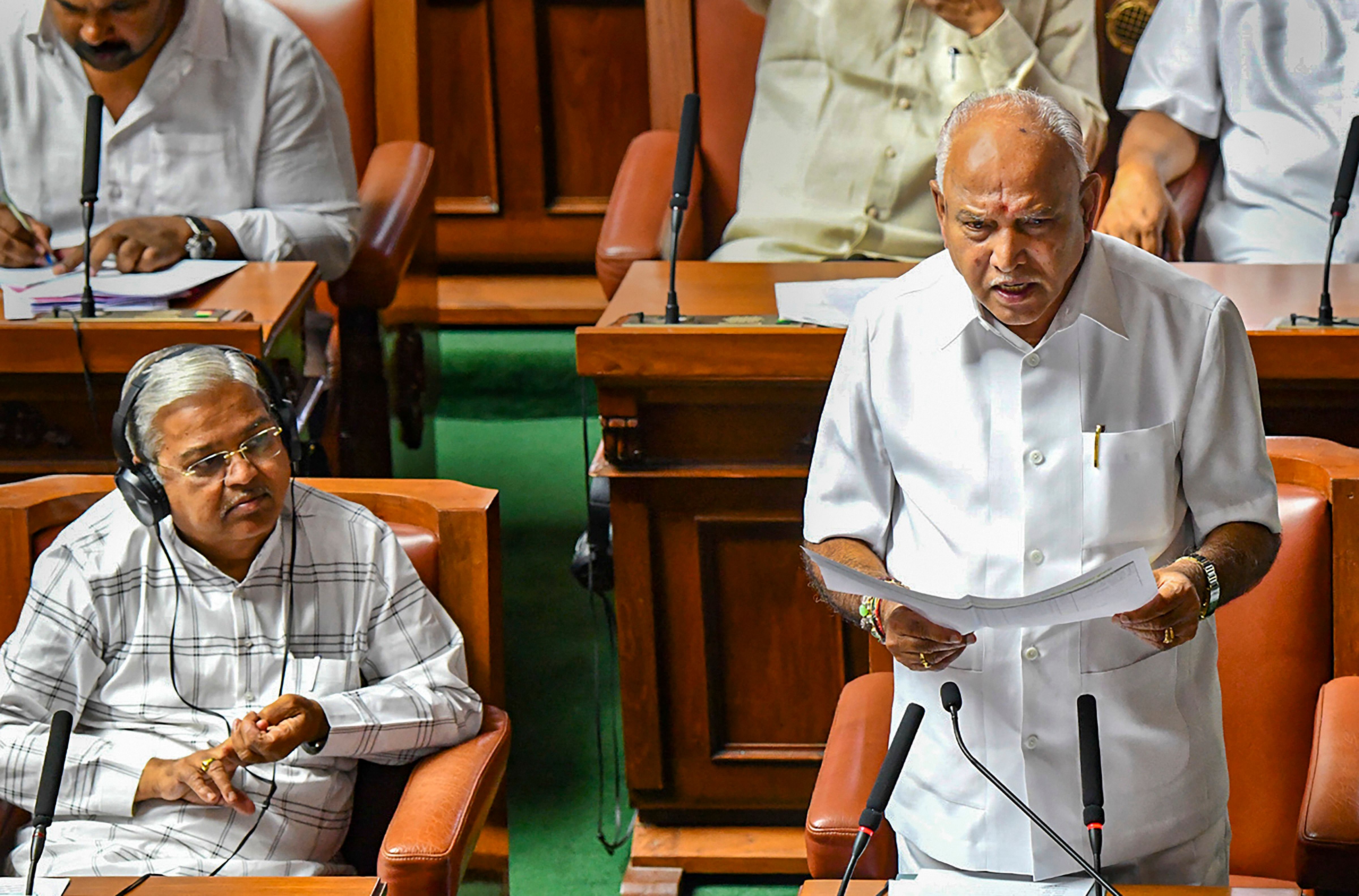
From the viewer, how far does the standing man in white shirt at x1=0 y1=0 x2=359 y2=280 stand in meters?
3.04

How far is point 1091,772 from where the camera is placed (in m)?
1.16

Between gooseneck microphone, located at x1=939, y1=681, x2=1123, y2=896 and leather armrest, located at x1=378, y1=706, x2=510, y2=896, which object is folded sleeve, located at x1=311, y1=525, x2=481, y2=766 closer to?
leather armrest, located at x1=378, y1=706, x2=510, y2=896

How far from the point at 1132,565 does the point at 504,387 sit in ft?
11.6

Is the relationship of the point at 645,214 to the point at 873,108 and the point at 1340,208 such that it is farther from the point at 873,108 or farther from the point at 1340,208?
the point at 1340,208

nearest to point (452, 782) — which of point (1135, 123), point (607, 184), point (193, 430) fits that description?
point (193, 430)

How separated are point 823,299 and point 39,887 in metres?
1.38

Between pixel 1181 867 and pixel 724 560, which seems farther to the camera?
pixel 724 560

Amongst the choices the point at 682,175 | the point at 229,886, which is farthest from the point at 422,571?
the point at 682,175

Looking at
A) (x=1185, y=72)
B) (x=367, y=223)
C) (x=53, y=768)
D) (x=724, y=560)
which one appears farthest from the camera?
(x=367, y=223)

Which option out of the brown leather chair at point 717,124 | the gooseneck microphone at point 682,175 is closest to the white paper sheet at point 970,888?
the gooseneck microphone at point 682,175

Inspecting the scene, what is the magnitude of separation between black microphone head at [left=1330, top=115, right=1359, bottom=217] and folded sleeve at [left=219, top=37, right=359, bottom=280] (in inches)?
68.4

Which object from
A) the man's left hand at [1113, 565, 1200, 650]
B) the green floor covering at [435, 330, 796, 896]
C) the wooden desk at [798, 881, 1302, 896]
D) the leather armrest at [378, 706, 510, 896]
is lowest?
the green floor covering at [435, 330, 796, 896]

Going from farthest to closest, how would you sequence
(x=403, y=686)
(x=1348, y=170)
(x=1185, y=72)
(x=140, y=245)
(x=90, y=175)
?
(x=1185, y=72) → (x=140, y=245) → (x=90, y=175) → (x=1348, y=170) → (x=403, y=686)

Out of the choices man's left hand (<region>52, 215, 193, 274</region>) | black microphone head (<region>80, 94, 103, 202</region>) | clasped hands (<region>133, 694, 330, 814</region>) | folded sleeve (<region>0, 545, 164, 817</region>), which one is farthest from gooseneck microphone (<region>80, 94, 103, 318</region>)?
clasped hands (<region>133, 694, 330, 814</region>)
